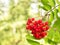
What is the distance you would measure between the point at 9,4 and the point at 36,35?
6657mm

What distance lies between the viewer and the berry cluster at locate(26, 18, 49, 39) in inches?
62.7

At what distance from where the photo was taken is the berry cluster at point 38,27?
5.23 ft

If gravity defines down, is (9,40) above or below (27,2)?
below

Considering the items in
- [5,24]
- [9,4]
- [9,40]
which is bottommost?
[9,40]

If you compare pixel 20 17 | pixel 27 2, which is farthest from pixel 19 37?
pixel 27 2

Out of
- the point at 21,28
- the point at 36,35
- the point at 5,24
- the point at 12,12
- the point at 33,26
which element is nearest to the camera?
the point at 36,35

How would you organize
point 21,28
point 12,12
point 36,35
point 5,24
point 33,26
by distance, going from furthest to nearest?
1. point 12,12
2. point 21,28
3. point 5,24
4. point 33,26
5. point 36,35

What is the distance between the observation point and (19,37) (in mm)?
7363

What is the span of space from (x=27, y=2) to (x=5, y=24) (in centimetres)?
188

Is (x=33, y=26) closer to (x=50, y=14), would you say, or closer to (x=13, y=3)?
(x=50, y=14)

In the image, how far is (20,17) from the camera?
8.41 metres

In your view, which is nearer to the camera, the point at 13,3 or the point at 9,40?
the point at 9,40

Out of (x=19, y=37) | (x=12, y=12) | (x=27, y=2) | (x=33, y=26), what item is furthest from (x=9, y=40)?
(x=33, y=26)

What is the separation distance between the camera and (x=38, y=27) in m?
1.66
